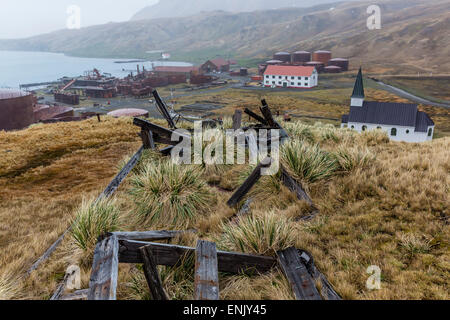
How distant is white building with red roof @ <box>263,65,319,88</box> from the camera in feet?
336

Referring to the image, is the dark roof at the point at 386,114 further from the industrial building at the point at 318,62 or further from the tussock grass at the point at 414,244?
the industrial building at the point at 318,62

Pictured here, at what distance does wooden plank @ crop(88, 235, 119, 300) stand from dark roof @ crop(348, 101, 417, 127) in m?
49.9

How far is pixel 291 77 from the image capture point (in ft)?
343

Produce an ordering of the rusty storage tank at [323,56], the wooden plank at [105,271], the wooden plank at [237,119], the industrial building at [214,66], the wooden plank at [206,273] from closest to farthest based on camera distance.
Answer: the wooden plank at [105,271] < the wooden plank at [206,273] < the wooden plank at [237,119] < the rusty storage tank at [323,56] < the industrial building at [214,66]

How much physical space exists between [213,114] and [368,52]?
16037 cm

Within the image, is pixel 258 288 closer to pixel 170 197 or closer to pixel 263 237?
pixel 263 237

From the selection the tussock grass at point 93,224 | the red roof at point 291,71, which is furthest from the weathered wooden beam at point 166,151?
the red roof at point 291,71

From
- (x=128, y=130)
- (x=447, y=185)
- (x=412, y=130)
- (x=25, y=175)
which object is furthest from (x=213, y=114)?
(x=447, y=185)

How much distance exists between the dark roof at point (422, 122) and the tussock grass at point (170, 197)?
48763 millimetres

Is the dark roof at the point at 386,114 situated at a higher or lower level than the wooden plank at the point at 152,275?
lower

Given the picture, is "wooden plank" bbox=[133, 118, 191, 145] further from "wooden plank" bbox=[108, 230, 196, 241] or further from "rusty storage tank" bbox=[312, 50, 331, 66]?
"rusty storage tank" bbox=[312, 50, 331, 66]

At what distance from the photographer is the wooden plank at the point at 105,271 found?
9.89ft

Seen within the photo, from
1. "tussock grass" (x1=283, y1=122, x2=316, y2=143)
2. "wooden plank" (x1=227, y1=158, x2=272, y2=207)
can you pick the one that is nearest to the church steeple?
"tussock grass" (x1=283, y1=122, x2=316, y2=143)

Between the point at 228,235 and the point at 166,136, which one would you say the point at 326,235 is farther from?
the point at 166,136
